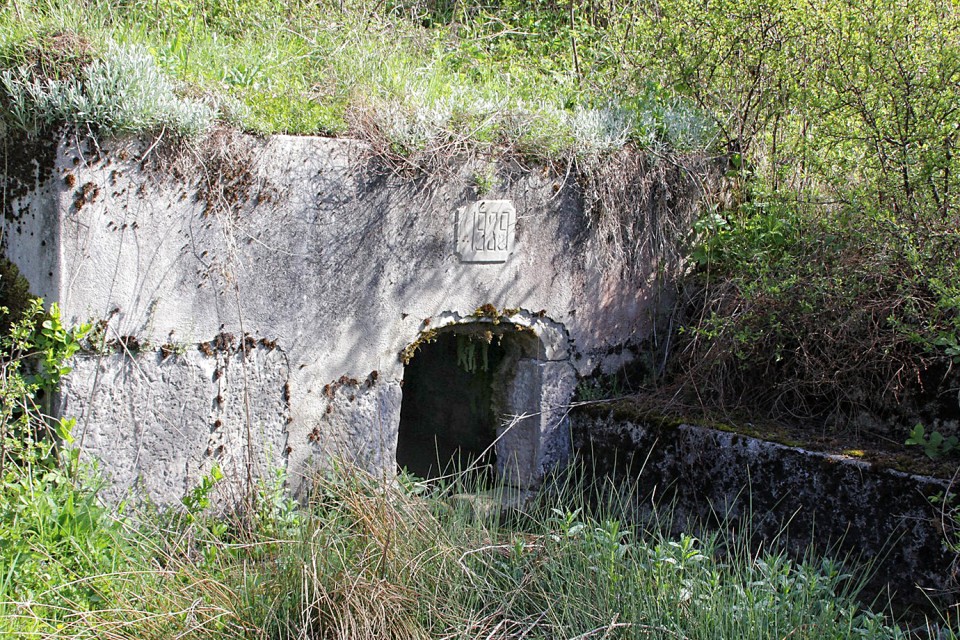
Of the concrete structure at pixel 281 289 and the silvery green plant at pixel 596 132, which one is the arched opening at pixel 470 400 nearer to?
the concrete structure at pixel 281 289

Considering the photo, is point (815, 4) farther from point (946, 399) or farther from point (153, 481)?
point (153, 481)

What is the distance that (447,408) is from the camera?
5914 mm

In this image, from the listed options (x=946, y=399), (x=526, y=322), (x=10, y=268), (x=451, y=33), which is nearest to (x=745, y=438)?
(x=946, y=399)

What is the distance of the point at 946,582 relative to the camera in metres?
3.51

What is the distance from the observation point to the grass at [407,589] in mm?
3004

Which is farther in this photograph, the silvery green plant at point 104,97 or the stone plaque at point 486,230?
the stone plaque at point 486,230

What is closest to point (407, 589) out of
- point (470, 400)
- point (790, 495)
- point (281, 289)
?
point (281, 289)

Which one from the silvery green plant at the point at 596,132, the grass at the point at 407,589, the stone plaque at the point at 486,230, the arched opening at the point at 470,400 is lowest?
the grass at the point at 407,589

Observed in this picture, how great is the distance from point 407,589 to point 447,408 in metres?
2.78

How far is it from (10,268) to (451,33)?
174 inches

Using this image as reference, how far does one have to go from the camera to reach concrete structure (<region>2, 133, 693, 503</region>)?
12.0ft

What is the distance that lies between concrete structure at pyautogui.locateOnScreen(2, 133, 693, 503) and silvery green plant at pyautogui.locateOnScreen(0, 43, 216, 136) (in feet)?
0.38

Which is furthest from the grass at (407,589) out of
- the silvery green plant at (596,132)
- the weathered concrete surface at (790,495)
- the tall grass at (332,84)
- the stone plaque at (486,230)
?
the silvery green plant at (596,132)

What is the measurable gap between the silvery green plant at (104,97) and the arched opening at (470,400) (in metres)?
1.87
